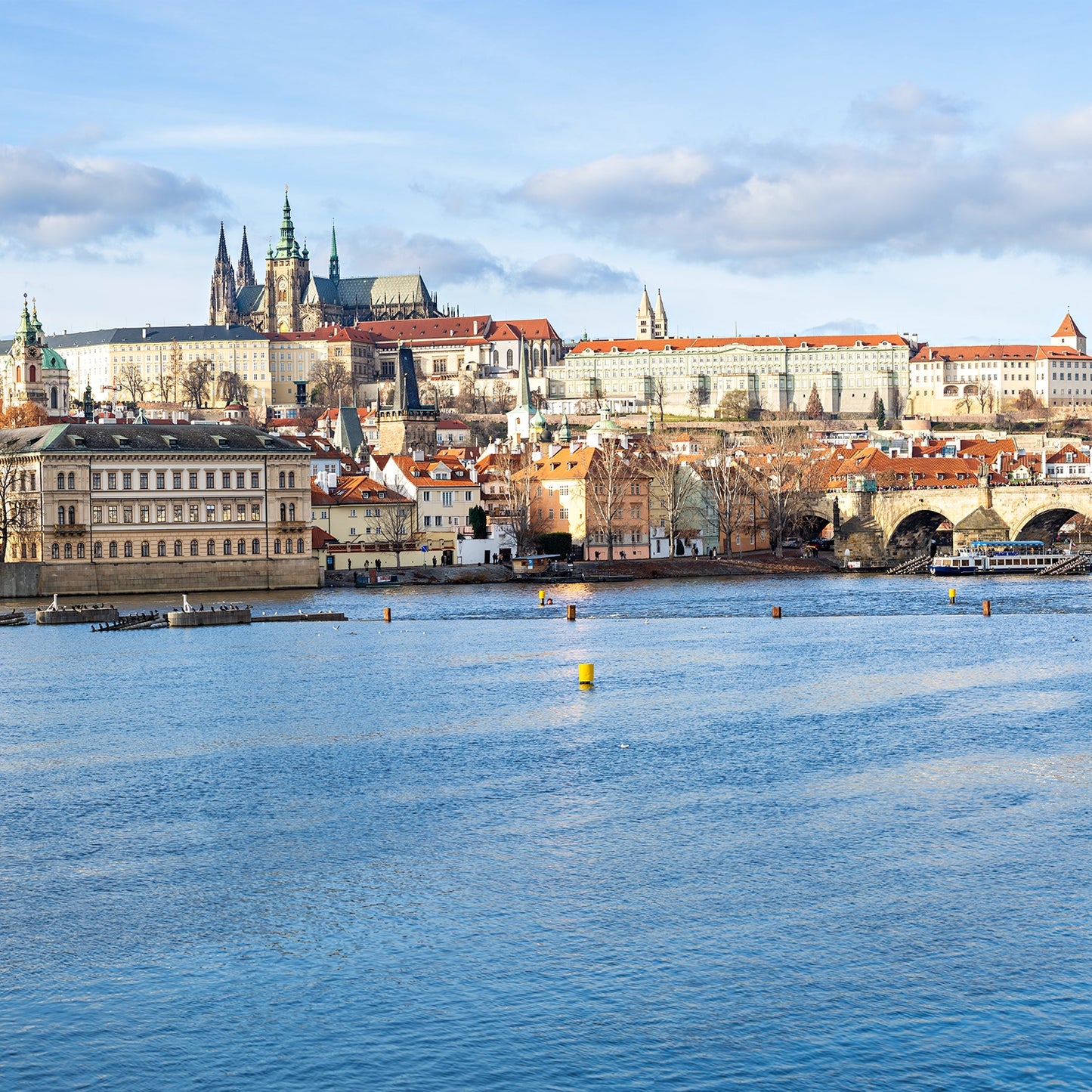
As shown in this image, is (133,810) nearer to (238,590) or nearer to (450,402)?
(238,590)

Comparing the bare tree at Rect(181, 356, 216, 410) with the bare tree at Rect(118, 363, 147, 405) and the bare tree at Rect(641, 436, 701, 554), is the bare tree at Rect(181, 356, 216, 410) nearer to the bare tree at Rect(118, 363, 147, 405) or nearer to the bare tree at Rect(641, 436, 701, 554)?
Answer: the bare tree at Rect(118, 363, 147, 405)

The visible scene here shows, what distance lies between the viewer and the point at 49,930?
2027 centimetres

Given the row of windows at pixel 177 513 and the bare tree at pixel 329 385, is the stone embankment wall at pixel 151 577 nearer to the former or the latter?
the row of windows at pixel 177 513

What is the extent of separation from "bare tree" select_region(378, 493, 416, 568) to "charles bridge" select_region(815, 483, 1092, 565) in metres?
24.6

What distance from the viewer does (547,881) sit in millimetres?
22094

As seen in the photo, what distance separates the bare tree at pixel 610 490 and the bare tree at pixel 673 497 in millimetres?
1887

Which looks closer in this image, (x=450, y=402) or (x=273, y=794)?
(x=273, y=794)

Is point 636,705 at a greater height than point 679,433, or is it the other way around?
point 679,433

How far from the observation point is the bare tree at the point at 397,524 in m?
82.9

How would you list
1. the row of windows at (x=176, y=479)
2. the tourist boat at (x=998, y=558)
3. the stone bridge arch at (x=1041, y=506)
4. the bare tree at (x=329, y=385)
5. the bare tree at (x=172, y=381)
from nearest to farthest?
1. the row of windows at (x=176, y=479)
2. the tourist boat at (x=998, y=558)
3. the stone bridge arch at (x=1041, y=506)
4. the bare tree at (x=172, y=381)
5. the bare tree at (x=329, y=385)

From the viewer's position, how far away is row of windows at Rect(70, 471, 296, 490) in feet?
235

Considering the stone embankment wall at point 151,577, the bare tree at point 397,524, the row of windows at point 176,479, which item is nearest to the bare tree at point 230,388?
the bare tree at point 397,524

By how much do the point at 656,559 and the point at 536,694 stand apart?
4901 cm

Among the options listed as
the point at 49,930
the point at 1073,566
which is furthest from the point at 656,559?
the point at 49,930
